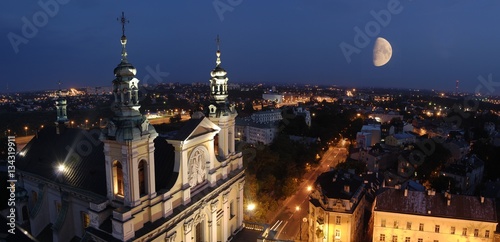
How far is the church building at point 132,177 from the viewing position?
1711 cm

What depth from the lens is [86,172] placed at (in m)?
22.4

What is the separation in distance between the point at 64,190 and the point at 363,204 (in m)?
32.9

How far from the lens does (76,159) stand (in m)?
23.9

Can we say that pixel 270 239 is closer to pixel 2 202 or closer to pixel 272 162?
pixel 272 162

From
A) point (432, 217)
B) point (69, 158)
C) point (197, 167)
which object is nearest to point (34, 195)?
point (69, 158)

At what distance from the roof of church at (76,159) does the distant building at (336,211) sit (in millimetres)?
21406

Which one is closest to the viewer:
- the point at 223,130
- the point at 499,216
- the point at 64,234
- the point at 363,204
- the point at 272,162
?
the point at 64,234

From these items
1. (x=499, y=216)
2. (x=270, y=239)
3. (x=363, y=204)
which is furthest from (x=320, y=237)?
(x=499, y=216)

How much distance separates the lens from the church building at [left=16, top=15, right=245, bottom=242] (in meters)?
17.1

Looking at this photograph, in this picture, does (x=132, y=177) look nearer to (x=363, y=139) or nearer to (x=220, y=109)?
(x=220, y=109)

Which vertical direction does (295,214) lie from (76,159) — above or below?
below

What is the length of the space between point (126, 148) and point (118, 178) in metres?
2.21

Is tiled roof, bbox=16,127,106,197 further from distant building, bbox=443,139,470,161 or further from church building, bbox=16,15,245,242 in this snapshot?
distant building, bbox=443,139,470,161

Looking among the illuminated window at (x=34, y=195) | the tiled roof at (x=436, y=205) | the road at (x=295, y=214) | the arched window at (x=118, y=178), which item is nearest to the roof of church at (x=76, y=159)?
the illuminated window at (x=34, y=195)
